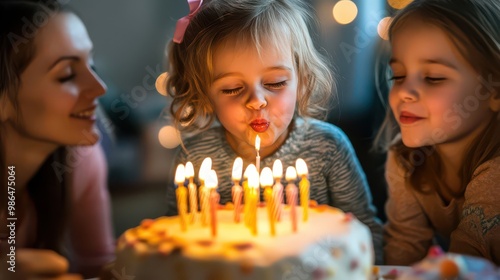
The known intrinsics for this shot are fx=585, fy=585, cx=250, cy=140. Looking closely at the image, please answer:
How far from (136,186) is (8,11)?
0.50 m

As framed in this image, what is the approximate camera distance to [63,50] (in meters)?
1.31

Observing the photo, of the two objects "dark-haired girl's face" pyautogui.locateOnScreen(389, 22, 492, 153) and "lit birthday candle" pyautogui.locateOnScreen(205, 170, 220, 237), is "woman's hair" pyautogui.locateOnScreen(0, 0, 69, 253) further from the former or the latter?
"dark-haired girl's face" pyautogui.locateOnScreen(389, 22, 492, 153)

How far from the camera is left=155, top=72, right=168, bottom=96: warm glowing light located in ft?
4.82

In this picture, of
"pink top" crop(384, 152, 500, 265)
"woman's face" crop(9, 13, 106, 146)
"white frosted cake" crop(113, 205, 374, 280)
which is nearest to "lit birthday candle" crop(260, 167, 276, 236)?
"white frosted cake" crop(113, 205, 374, 280)

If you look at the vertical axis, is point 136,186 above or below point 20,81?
below

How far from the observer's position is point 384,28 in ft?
5.16

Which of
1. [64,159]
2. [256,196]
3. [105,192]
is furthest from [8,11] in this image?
[256,196]

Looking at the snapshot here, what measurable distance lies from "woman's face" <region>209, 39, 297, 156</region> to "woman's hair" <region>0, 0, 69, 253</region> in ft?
1.33

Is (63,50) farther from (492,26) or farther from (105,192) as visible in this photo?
(492,26)

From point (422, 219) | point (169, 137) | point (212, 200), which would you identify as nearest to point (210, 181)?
point (212, 200)

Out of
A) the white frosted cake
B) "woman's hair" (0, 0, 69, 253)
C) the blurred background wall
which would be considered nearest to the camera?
the white frosted cake

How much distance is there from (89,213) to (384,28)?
0.90 metres

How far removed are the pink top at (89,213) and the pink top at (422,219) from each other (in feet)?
2.54

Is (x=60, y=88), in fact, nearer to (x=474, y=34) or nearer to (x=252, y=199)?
(x=252, y=199)
